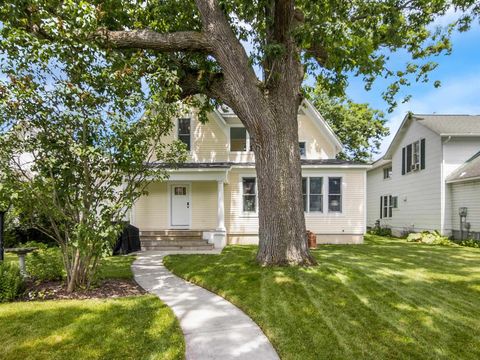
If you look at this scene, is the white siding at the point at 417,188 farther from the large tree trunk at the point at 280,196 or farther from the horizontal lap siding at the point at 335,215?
the large tree trunk at the point at 280,196

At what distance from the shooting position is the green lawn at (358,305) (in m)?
3.52

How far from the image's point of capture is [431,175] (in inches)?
608

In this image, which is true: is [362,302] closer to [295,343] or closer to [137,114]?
[295,343]

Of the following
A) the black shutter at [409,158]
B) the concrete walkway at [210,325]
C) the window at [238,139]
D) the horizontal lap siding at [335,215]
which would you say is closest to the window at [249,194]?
the horizontal lap siding at [335,215]

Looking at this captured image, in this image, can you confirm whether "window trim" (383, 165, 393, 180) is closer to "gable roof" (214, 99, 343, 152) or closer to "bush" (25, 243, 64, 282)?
"gable roof" (214, 99, 343, 152)

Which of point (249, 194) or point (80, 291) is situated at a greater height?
point (249, 194)

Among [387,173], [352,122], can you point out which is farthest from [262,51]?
[352,122]

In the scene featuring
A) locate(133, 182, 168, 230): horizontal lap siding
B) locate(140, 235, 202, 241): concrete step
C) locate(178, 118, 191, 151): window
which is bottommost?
locate(140, 235, 202, 241): concrete step

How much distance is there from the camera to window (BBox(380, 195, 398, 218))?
19453 millimetres

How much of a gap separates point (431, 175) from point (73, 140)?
15.9 metres

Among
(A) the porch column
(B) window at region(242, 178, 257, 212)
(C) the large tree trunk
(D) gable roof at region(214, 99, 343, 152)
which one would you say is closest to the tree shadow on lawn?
(C) the large tree trunk

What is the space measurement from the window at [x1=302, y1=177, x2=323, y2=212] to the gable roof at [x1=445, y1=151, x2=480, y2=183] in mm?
5906

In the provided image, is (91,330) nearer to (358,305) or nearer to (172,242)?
(358,305)

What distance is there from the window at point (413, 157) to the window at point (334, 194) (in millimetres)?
5889
